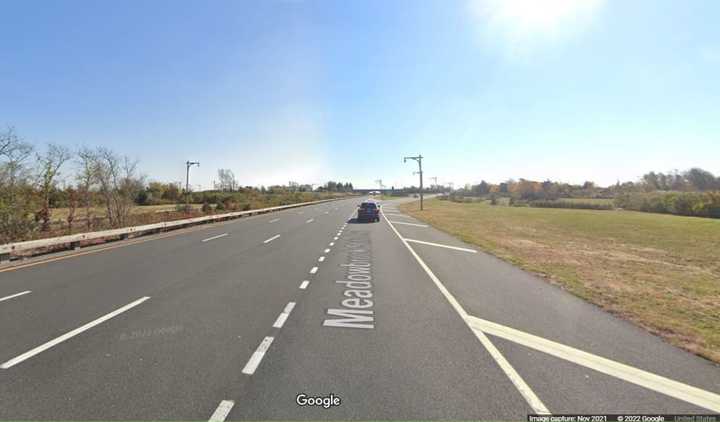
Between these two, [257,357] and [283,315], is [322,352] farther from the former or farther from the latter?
[283,315]

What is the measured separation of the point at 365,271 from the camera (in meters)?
7.62

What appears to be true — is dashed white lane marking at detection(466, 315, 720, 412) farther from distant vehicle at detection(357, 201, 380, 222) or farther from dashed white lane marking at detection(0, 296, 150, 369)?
distant vehicle at detection(357, 201, 380, 222)

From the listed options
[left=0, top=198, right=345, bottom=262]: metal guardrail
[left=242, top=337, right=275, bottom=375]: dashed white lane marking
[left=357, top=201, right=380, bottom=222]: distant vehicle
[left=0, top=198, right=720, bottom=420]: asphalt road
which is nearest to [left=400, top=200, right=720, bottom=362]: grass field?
[left=0, top=198, right=720, bottom=420]: asphalt road

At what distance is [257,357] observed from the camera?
133 inches

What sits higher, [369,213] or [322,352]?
[369,213]

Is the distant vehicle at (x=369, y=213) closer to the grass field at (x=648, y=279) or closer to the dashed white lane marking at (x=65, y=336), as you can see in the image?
Answer: the grass field at (x=648, y=279)

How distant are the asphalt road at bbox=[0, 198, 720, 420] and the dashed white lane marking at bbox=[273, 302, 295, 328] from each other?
44mm

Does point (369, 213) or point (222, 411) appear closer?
point (222, 411)

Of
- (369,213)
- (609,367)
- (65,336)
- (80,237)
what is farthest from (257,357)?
(369,213)

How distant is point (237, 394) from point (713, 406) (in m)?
4.40

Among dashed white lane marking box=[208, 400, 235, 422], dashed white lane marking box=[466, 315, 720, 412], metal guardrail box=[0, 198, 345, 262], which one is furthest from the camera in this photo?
metal guardrail box=[0, 198, 345, 262]

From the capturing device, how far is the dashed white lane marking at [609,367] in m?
2.72

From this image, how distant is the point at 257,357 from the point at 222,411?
909 millimetres

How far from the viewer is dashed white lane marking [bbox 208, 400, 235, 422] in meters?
2.38
